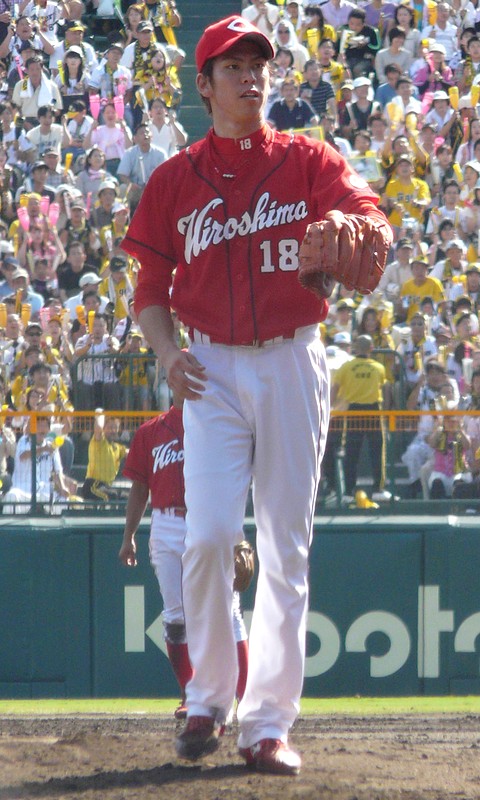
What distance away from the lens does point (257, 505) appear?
374 cm

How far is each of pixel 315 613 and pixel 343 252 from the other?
5.50 m

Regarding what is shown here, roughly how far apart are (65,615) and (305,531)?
5117 millimetres

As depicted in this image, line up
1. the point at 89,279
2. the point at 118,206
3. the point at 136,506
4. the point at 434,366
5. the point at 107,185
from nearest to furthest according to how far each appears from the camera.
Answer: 1. the point at 136,506
2. the point at 434,366
3. the point at 89,279
4. the point at 118,206
5. the point at 107,185

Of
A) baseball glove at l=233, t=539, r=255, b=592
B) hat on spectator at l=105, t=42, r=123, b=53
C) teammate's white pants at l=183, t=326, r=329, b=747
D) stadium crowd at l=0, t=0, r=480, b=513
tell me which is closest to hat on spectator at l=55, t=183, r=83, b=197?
stadium crowd at l=0, t=0, r=480, b=513

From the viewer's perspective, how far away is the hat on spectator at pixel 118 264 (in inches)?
468

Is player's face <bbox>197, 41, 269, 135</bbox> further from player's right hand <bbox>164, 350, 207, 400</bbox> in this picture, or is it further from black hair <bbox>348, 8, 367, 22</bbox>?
black hair <bbox>348, 8, 367, 22</bbox>

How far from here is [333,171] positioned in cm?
363

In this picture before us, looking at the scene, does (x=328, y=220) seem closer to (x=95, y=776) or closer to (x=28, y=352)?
(x=95, y=776)

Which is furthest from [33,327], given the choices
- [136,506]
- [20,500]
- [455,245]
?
[136,506]

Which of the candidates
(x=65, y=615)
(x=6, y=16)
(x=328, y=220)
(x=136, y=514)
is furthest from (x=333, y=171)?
(x=6, y=16)

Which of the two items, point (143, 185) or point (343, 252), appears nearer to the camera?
point (343, 252)

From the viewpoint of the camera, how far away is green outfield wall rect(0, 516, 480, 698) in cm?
851

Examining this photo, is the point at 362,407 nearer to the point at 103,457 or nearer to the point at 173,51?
the point at 103,457

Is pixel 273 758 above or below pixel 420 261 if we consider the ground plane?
below
